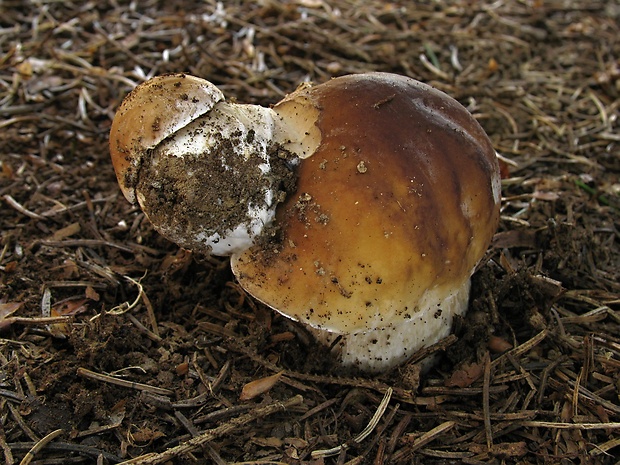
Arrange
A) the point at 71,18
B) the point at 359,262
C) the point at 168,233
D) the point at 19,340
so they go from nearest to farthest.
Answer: the point at 359,262 < the point at 168,233 < the point at 19,340 < the point at 71,18

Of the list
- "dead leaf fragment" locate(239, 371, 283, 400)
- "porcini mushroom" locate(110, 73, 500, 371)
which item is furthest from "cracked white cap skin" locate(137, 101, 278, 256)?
"dead leaf fragment" locate(239, 371, 283, 400)

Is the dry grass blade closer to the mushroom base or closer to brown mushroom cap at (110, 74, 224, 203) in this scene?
the mushroom base

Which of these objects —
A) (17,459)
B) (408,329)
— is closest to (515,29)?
(408,329)

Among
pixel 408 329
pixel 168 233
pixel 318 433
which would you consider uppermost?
pixel 168 233

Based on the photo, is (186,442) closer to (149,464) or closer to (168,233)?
(149,464)

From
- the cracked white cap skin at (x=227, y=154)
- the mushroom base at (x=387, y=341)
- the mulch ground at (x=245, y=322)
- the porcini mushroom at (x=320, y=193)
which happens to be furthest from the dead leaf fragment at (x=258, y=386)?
the cracked white cap skin at (x=227, y=154)

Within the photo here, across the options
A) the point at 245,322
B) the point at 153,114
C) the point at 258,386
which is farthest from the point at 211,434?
the point at 153,114

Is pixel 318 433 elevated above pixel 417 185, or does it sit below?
below

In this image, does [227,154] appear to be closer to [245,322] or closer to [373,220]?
[373,220]
